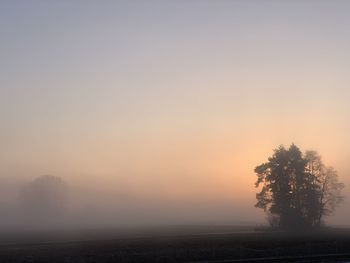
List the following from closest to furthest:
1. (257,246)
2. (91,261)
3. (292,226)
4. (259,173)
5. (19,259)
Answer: (91,261)
(19,259)
(257,246)
(292,226)
(259,173)

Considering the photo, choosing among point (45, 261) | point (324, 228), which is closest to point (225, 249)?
point (45, 261)

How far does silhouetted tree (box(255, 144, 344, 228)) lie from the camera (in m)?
88.9

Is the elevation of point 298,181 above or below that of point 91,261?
above

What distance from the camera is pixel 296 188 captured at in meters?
90.0

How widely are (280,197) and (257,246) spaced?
46611 mm

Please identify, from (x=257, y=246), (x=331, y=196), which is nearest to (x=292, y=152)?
(x=331, y=196)

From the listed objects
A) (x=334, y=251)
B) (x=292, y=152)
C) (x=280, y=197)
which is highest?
(x=292, y=152)

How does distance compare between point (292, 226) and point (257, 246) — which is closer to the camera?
point (257, 246)

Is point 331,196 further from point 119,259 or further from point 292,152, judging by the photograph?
point 119,259

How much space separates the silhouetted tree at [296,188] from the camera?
88938 millimetres

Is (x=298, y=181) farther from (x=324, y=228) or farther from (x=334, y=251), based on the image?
(x=334, y=251)

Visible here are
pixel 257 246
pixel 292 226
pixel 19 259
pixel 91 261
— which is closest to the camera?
pixel 91 261

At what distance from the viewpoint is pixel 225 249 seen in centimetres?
4069

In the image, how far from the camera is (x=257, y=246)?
44812 mm
